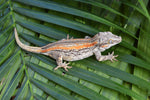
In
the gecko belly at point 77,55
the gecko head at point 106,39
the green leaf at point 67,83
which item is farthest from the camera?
the gecko belly at point 77,55

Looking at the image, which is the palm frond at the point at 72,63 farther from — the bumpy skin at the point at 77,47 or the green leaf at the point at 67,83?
the bumpy skin at the point at 77,47

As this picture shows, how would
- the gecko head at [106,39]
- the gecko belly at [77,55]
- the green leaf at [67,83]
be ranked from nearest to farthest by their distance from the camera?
the green leaf at [67,83] < the gecko head at [106,39] < the gecko belly at [77,55]

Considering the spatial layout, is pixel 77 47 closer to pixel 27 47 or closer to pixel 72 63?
pixel 72 63

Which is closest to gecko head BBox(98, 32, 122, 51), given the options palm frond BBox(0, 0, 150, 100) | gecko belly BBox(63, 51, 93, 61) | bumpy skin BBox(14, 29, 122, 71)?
bumpy skin BBox(14, 29, 122, 71)

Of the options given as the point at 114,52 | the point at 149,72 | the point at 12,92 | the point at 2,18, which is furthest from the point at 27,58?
the point at 149,72

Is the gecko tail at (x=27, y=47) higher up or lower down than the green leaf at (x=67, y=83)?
higher up

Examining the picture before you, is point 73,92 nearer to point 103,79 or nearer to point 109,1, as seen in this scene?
point 103,79

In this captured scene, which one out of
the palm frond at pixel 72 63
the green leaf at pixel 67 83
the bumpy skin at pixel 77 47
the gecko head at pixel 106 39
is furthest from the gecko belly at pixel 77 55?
the green leaf at pixel 67 83

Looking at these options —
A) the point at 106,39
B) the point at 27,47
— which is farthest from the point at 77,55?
the point at 27,47
